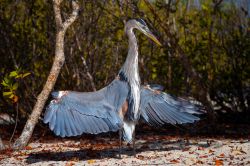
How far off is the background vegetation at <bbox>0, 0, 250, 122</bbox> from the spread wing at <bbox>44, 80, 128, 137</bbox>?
2755 mm

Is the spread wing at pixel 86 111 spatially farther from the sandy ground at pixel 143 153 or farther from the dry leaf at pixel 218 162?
the dry leaf at pixel 218 162

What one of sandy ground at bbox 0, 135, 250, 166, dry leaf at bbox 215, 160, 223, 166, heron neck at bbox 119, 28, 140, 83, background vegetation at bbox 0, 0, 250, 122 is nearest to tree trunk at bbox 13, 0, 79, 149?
sandy ground at bbox 0, 135, 250, 166

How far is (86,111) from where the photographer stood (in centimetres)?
741

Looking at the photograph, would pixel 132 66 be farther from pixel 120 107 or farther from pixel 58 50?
pixel 58 50

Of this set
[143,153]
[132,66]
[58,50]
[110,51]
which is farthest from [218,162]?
[110,51]

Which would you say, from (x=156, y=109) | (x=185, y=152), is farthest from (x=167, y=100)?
(x=185, y=152)

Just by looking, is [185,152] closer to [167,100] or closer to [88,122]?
[167,100]

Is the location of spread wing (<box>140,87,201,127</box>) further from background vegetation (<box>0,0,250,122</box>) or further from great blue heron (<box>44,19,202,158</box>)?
background vegetation (<box>0,0,250,122</box>)

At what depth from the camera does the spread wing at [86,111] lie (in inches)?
283

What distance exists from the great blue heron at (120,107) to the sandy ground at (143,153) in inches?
15.6

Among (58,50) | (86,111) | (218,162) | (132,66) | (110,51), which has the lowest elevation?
(218,162)

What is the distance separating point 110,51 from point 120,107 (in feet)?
14.7

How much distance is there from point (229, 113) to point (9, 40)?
4.18 meters

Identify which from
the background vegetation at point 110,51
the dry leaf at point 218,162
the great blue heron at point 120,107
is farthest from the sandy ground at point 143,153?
the background vegetation at point 110,51
